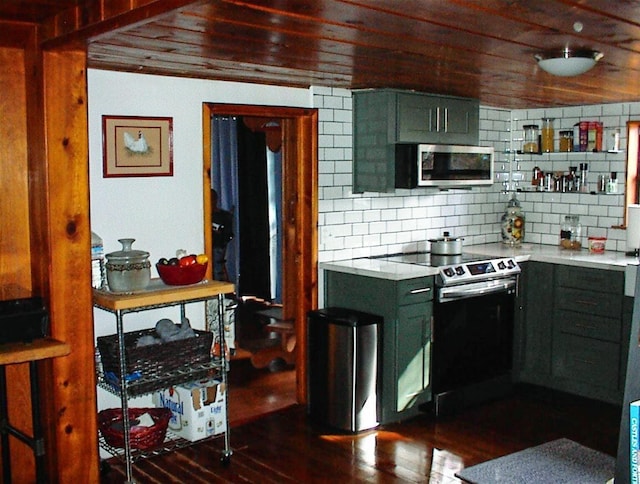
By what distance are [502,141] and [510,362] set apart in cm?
190

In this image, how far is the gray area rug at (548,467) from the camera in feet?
12.3

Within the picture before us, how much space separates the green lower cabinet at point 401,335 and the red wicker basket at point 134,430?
4.45 feet

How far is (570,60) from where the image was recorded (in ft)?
10.7

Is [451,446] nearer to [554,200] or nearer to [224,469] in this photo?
[224,469]

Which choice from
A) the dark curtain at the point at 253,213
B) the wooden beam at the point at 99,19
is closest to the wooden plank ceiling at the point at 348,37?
the wooden beam at the point at 99,19

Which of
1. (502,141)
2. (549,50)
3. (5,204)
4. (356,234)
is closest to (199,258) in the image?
(5,204)

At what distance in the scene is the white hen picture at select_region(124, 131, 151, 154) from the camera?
13.4ft

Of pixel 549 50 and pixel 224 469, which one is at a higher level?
pixel 549 50

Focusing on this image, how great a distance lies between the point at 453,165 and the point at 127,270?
2468 mm

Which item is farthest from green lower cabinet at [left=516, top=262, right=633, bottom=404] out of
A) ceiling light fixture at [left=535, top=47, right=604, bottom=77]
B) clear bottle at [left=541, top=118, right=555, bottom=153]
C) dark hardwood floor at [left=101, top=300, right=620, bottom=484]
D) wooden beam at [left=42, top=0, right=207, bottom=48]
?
wooden beam at [left=42, top=0, right=207, bottom=48]

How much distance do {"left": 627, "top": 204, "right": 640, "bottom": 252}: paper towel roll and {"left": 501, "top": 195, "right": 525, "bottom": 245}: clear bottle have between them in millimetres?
899

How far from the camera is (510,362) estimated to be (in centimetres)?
532

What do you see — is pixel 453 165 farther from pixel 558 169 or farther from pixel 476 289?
pixel 558 169

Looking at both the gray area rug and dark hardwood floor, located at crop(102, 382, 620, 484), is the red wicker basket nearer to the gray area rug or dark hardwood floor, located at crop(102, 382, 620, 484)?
dark hardwood floor, located at crop(102, 382, 620, 484)
